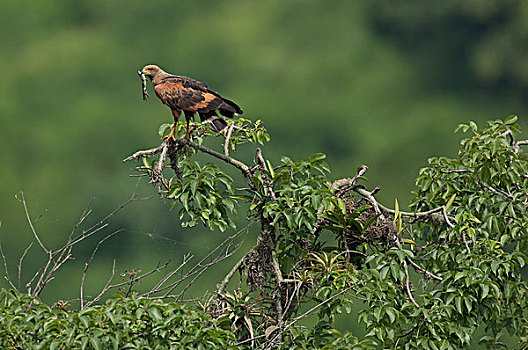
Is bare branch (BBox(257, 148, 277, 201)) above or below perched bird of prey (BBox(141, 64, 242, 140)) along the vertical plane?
below

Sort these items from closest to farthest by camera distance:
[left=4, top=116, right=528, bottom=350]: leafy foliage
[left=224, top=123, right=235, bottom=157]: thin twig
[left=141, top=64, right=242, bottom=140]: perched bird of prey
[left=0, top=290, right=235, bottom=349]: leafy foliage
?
1. [left=0, top=290, right=235, bottom=349]: leafy foliage
2. [left=4, top=116, right=528, bottom=350]: leafy foliage
3. [left=224, top=123, right=235, bottom=157]: thin twig
4. [left=141, top=64, right=242, bottom=140]: perched bird of prey

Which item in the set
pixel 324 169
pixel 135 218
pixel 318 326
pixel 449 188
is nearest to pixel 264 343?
pixel 318 326

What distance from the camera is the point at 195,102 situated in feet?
10.7

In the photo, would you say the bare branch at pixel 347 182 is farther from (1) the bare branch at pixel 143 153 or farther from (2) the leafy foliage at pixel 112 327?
(2) the leafy foliage at pixel 112 327

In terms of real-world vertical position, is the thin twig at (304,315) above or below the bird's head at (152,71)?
below

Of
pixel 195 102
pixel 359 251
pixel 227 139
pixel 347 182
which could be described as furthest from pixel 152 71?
pixel 359 251

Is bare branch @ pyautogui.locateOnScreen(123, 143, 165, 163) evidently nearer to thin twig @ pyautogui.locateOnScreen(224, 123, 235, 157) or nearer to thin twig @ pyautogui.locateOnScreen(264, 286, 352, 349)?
thin twig @ pyautogui.locateOnScreen(224, 123, 235, 157)

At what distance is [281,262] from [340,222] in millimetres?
310

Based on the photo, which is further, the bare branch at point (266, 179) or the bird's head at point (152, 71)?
the bird's head at point (152, 71)

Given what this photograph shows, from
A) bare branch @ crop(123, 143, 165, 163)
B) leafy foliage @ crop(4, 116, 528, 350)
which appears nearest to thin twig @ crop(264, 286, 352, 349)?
leafy foliage @ crop(4, 116, 528, 350)

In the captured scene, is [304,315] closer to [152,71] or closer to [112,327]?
[112,327]

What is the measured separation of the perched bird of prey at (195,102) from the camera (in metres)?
3.27

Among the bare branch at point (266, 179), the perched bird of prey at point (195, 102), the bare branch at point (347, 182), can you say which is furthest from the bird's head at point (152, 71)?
the bare branch at point (347, 182)

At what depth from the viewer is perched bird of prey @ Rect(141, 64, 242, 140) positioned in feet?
10.7
